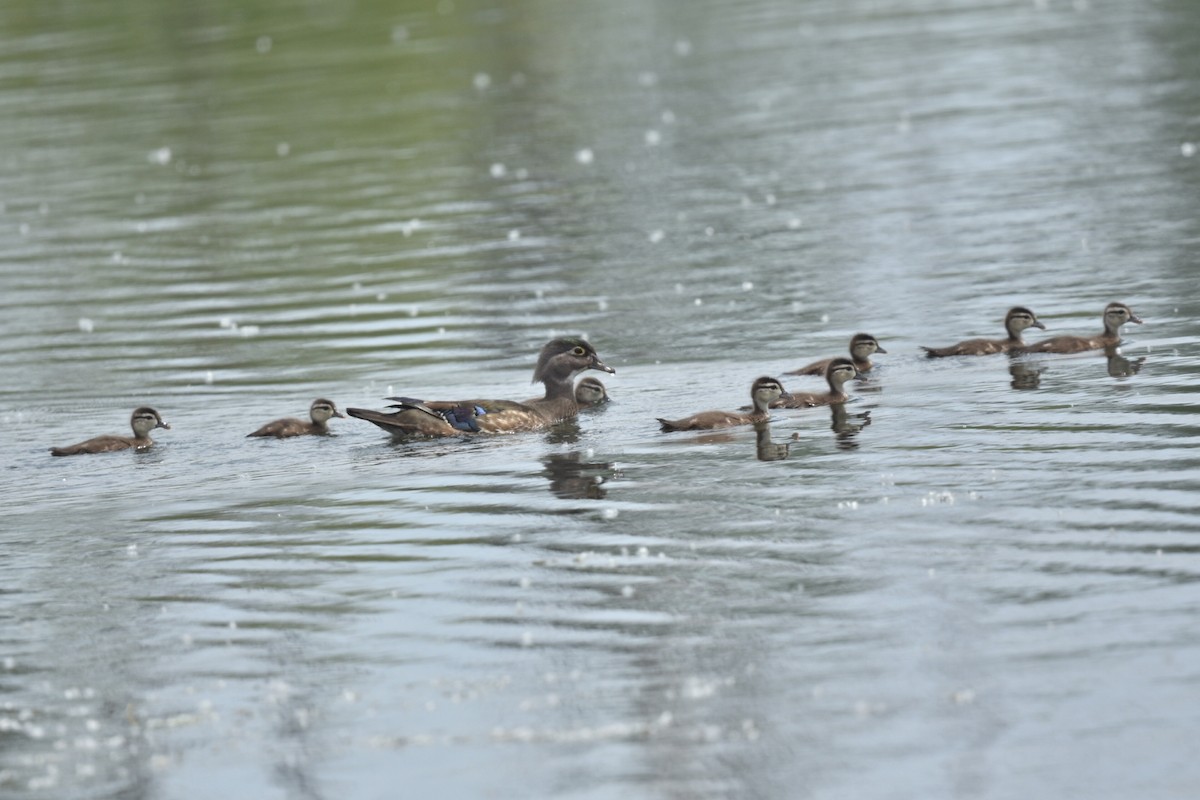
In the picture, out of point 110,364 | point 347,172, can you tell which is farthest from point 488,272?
point 347,172

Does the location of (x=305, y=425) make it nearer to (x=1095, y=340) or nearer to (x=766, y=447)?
(x=766, y=447)

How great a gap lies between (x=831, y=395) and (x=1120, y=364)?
2.62 m

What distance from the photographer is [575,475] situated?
15.8m

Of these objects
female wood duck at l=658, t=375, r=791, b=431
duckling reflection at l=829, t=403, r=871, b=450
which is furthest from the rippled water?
female wood duck at l=658, t=375, r=791, b=431

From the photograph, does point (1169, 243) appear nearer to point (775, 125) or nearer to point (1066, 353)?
point (1066, 353)

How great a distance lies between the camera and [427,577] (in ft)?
42.7

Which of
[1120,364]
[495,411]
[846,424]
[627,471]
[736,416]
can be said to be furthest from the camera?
[1120,364]

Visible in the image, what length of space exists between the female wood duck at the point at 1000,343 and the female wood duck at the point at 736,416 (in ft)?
7.93

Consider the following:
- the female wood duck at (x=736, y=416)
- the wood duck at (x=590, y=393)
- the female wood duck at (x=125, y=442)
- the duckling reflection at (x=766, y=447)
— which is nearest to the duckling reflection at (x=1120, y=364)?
the female wood duck at (x=736, y=416)

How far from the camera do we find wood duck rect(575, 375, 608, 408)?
18875 millimetres

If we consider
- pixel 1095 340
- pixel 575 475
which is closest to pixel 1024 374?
pixel 1095 340

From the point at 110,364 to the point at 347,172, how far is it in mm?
14808

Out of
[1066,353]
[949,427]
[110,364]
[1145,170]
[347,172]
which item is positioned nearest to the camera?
[949,427]

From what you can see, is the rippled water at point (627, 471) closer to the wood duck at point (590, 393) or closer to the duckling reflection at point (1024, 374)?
the duckling reflection at point (1024, 374)
